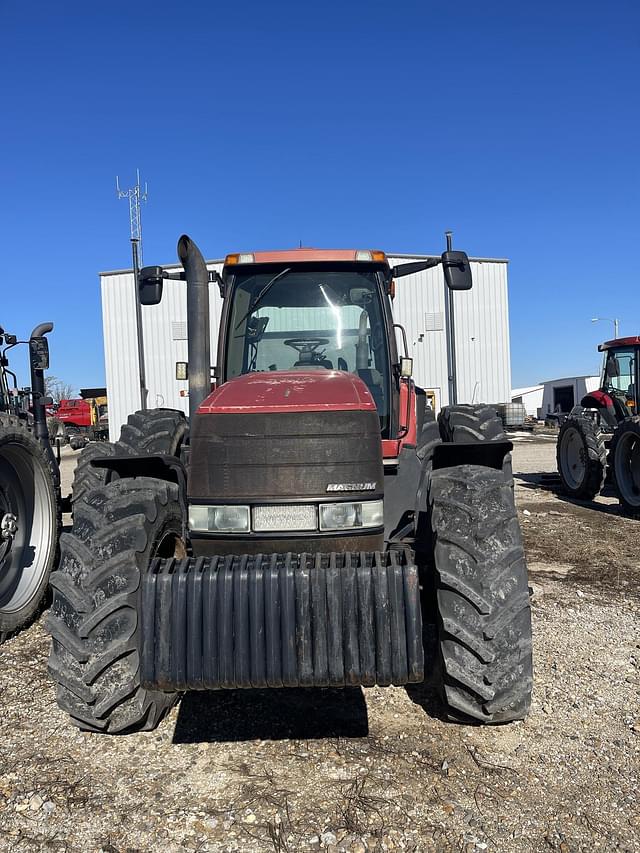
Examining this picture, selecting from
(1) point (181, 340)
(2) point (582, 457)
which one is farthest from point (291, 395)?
(1) point (181, 340)

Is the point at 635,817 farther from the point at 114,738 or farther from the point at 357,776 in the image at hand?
the point at 114,738

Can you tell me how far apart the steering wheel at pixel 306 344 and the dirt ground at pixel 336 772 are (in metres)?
2.07

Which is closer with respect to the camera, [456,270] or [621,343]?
[456,270]

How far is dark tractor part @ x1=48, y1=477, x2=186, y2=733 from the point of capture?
2879mm

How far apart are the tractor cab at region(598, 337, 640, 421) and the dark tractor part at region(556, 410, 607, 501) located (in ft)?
5.67

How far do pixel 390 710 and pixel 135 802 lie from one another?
1391mm

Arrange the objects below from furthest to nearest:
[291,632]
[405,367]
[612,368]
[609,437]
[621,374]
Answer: [612,368] < [621,374] < [609,437] < [405,367] < [291,632]

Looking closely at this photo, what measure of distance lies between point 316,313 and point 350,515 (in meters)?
1.65

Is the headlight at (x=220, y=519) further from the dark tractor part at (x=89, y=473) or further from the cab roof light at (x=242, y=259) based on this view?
the cab roof light at (x=242, y=259)

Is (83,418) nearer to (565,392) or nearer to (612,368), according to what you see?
(612,368)

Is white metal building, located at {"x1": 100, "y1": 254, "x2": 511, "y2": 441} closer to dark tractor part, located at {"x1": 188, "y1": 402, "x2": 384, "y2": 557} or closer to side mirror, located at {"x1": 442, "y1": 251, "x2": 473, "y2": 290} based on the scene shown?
side mirror, located at {"x1": 442, "y1": 251, "x2": 473, "y2": 290}

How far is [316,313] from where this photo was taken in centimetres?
421

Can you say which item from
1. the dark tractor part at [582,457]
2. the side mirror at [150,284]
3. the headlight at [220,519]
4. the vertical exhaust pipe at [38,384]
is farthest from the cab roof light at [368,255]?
the dark tractor part at [582,457]

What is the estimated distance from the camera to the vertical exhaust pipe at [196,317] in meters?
3.79
